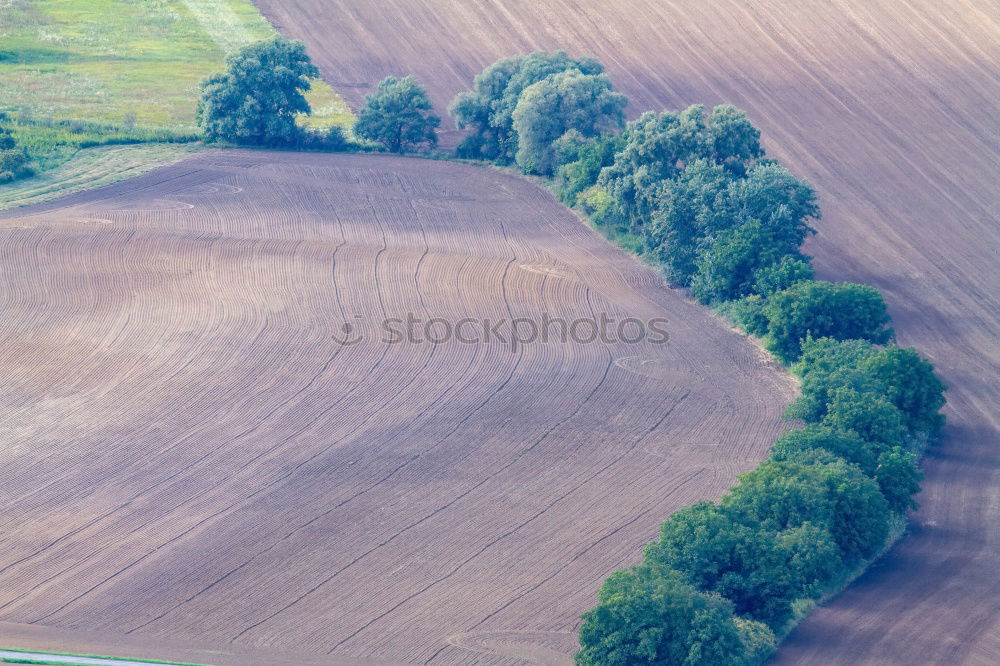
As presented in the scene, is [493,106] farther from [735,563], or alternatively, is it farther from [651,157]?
[735,563]

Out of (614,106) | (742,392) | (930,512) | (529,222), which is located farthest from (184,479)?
(614,106)

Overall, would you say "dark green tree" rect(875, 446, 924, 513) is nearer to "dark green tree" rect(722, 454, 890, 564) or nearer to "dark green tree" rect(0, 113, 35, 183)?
"dark green tree" rect(722, 454, 890, 564)

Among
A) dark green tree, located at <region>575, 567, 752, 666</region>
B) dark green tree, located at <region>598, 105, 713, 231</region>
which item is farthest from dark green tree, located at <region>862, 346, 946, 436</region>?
dark green tree, located at <region>598, 105, 713, 231</region>

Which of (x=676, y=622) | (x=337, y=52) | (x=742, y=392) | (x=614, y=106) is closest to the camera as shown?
(x=676, y=622)

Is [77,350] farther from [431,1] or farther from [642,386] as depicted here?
[431,1]

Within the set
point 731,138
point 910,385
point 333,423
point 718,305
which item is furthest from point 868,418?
point 731,138
